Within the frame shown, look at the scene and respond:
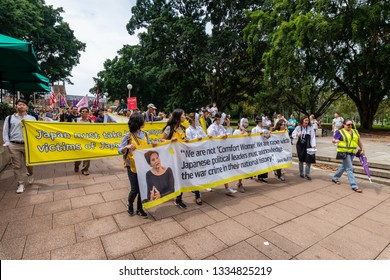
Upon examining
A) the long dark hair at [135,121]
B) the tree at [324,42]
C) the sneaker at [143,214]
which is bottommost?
the sneaker at [143,214]

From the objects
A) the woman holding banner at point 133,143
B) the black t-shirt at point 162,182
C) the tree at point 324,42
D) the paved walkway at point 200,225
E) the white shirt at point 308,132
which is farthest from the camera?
the tree at point 324,42

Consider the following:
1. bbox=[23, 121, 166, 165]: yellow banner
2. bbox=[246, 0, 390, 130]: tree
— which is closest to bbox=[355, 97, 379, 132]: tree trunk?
bbox=[246, 0, 390, 130]: tree

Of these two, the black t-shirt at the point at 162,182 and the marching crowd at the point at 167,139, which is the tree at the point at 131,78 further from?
the black t-shirt at the point at 162,182

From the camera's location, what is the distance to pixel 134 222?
3594 millimetres

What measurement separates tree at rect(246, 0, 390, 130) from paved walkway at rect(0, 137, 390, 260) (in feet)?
46.5

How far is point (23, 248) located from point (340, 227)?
4543 millimetres

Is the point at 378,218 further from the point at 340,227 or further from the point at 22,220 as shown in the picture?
the point at 22,220

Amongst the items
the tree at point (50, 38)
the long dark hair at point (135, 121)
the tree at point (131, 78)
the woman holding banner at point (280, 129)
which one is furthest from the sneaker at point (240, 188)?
the tree at point (131, 78)

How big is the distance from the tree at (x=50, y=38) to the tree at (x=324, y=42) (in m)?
18.6

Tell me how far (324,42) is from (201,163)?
1727 centimetres

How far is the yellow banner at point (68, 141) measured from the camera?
5.17 m

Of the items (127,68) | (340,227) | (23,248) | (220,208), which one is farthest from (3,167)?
(127,68)

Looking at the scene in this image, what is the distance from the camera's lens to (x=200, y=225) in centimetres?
355

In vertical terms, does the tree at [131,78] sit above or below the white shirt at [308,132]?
above
